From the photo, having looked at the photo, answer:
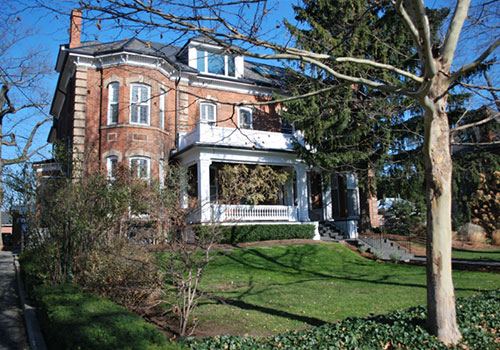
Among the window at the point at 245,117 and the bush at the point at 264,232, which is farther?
the window at the point at 245,117

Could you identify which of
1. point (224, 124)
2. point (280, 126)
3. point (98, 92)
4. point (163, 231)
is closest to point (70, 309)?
point (163, 231)

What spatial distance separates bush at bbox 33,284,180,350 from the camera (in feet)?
14.2

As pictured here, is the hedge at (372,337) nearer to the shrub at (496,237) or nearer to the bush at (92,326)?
the bush at (92,326)

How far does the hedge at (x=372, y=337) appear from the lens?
16.4 feet

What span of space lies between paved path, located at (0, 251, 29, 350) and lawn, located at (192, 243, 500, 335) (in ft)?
9.59

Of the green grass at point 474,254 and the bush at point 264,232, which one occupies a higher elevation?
the bush at point 264,232

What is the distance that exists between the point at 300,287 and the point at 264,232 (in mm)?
7219

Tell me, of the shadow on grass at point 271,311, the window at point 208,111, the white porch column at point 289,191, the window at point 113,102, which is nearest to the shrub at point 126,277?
the shadow on grass at point 271,311

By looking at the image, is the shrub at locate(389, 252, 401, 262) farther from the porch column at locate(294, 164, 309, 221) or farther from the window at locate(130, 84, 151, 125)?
the window at locate(130, 84, 151, 125)

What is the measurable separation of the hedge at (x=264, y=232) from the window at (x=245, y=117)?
22.0ft

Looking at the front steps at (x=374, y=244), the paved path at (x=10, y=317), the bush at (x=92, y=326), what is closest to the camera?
the bush at (x=92, y=326)

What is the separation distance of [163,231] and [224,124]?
1506cm

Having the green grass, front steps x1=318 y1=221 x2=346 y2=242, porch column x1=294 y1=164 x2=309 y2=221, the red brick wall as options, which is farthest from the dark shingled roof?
the green grass

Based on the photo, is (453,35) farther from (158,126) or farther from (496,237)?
(496,237)
